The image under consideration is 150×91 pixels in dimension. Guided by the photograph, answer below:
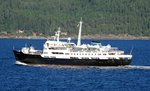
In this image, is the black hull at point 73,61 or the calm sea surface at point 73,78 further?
the black hull at point 73,61

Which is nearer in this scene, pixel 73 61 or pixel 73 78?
pixel 73 78

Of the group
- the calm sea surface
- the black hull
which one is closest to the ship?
the black hull

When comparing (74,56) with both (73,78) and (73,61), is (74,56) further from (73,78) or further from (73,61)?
(73,78)

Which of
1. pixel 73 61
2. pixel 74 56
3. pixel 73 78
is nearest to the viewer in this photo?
pixel 73 78

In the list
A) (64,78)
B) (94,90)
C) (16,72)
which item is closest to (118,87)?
(94,90)

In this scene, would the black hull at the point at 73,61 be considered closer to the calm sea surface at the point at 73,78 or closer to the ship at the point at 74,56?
the ship at the point at 74,56

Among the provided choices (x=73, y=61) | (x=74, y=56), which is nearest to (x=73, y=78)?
(x=73, y=61)

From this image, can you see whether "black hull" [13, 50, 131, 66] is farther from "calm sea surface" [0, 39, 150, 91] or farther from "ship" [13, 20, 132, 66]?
"calm sea surface" [0, 39, 150, 91]

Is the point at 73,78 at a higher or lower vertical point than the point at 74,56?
Result: lower

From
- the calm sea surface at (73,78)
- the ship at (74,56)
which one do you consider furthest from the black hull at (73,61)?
the calm sea surface at (73,78)

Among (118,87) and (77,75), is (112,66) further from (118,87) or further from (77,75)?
(118,87)

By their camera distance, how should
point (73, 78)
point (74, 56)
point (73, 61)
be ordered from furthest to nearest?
point (74, 56) → point (73, 61) → point (73, 78)

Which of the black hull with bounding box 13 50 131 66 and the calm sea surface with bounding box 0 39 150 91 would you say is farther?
the black hull with bounding box 13 50 131 66

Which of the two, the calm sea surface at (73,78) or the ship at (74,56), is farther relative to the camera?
the ship at (74,56)
